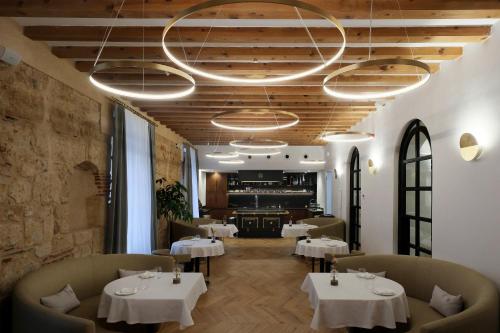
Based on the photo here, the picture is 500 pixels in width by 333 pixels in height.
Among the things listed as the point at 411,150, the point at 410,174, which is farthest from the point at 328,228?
the point at 411,150

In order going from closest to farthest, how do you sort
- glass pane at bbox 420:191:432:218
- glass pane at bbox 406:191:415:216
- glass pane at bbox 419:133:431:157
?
glass pane at bbox 420:191:432:218
glass pane at bbox 419:133:431:157
glass pane at bbox 406:191:415:216

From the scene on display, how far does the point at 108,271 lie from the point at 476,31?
16.4 feet

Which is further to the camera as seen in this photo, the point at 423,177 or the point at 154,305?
the point at 423,177

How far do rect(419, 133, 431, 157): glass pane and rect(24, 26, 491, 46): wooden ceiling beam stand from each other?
204 cm

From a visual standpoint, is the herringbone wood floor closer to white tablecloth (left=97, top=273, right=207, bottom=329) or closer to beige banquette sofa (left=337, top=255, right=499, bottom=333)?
beige banquette sofa (left=337, top=255, right=499, bottom=333)

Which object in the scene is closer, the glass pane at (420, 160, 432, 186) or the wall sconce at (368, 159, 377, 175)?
the glass pane at (420, 160, 432, 186)

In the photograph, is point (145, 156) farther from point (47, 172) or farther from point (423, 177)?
point (423, 177)

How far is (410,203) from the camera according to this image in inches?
242

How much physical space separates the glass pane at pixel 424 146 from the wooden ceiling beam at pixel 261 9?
8.28 ft

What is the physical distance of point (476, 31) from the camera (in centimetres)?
367

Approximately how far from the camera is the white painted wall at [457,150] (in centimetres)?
365

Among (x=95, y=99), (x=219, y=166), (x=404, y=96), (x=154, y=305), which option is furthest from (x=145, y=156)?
(x=219, y=166)

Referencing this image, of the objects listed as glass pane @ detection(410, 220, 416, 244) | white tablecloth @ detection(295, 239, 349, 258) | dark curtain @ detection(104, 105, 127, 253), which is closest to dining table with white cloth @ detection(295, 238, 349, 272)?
white tablecloth @ detection(295, 239, 349, 258)

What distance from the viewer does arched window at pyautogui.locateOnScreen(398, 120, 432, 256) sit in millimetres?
5531
